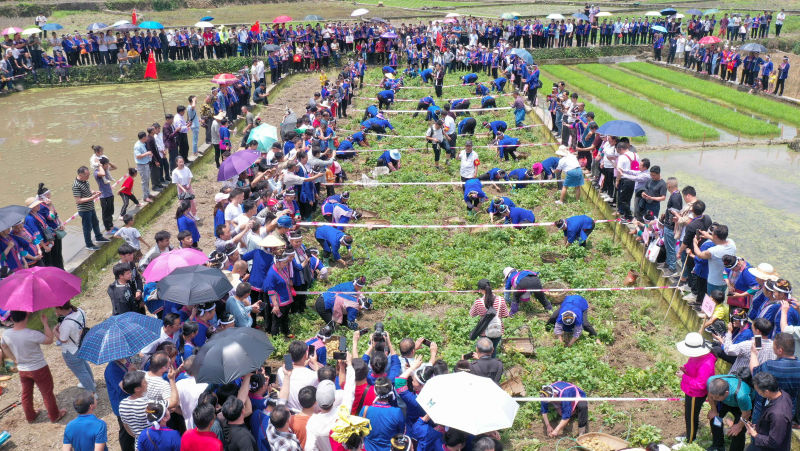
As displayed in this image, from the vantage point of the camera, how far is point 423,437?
6219 mm

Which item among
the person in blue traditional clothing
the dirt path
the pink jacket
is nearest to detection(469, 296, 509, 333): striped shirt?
the person in blue traditional clothing

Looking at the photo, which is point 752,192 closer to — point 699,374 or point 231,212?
point 699,374

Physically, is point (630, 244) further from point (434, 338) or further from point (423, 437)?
point (423, 437)

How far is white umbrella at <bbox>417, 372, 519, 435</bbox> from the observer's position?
573 centimetres

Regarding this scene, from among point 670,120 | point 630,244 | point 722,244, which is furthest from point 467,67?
point 722,244

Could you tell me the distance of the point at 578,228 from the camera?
12523mm

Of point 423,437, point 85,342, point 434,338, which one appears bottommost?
point 434,338

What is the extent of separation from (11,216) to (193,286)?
3.95 metres

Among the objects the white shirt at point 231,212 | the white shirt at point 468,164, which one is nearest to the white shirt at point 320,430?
the white shirt at point 231,212

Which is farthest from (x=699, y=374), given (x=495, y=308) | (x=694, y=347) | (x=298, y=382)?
(x=298, y=382)

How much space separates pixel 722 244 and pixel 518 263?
3.85 meters

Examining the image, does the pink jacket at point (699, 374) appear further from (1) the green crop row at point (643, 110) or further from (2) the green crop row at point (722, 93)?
(2) the green crop row at point (722, 93)

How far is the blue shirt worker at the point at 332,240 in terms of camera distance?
1186cm

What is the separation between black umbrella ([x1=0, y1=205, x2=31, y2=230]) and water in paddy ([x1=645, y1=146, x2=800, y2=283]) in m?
13.1
